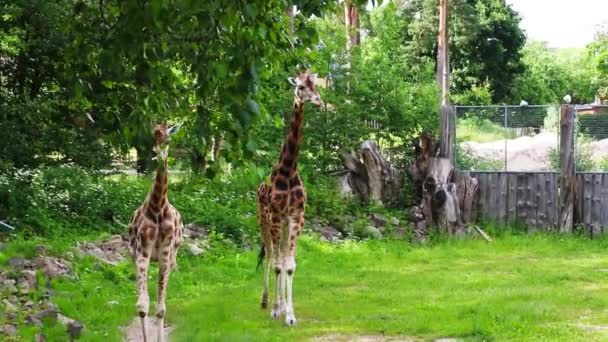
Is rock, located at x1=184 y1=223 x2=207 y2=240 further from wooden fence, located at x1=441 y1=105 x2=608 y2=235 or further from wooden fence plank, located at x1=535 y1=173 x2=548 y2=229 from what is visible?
wooden fence plank, located at x1=535 y1=173 x2=548 y2=229

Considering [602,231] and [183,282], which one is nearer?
[183,282]

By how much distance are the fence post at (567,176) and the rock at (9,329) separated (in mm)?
12852

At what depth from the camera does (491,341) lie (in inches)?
348

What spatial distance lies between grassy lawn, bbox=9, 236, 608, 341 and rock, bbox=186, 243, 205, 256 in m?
0.14

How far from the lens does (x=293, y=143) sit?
10484mm

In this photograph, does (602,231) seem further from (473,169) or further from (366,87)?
(366,87)

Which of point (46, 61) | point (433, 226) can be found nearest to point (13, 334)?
point (46, 61)

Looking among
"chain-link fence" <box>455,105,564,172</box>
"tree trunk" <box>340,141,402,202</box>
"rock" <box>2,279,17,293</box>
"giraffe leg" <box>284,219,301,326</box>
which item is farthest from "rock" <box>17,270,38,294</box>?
"chain-link fence" <box>455,105,564,172</box>

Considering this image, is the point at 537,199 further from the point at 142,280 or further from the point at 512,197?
the point at 142,280

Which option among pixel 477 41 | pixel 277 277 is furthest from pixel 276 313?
pixel 477 41

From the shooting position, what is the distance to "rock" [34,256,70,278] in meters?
11.0

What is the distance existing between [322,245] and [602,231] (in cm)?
596

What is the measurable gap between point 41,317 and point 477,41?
105 feet

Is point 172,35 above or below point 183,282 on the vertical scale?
above
